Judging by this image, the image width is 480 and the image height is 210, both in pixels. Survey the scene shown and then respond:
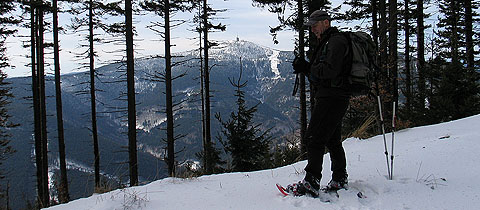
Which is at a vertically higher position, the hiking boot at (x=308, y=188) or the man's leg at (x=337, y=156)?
the man's leg at (x=337, y=156)

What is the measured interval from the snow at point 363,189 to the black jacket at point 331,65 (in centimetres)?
103

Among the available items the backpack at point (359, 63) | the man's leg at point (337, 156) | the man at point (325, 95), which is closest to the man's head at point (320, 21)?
the man at point (325, 95)

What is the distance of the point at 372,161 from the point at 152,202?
118 inches

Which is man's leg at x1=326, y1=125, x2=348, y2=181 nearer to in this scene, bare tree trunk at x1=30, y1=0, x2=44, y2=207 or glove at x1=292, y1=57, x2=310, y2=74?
glove at x1=292, y1=57, x2=310, y2=74

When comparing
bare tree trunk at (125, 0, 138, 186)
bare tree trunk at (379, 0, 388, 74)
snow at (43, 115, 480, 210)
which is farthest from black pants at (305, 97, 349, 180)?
bare tree trunk at (125, 0, 138, 186)

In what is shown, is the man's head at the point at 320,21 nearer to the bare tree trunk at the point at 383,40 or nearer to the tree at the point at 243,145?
the bare tree trunk at the point at 383,40

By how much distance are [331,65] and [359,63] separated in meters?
0.28

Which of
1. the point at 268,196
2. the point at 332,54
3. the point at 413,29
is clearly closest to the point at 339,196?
the point at 268,196

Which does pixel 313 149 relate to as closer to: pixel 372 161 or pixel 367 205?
pixel 367 205

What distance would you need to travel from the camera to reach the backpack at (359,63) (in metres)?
2.62

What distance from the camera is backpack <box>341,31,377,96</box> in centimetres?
262

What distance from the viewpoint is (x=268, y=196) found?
2.90 m

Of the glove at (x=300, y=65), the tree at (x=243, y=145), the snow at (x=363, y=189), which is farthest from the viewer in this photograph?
the tree at (x=243, y=145)

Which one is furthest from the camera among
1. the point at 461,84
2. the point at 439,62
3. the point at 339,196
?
the point at 439,62
